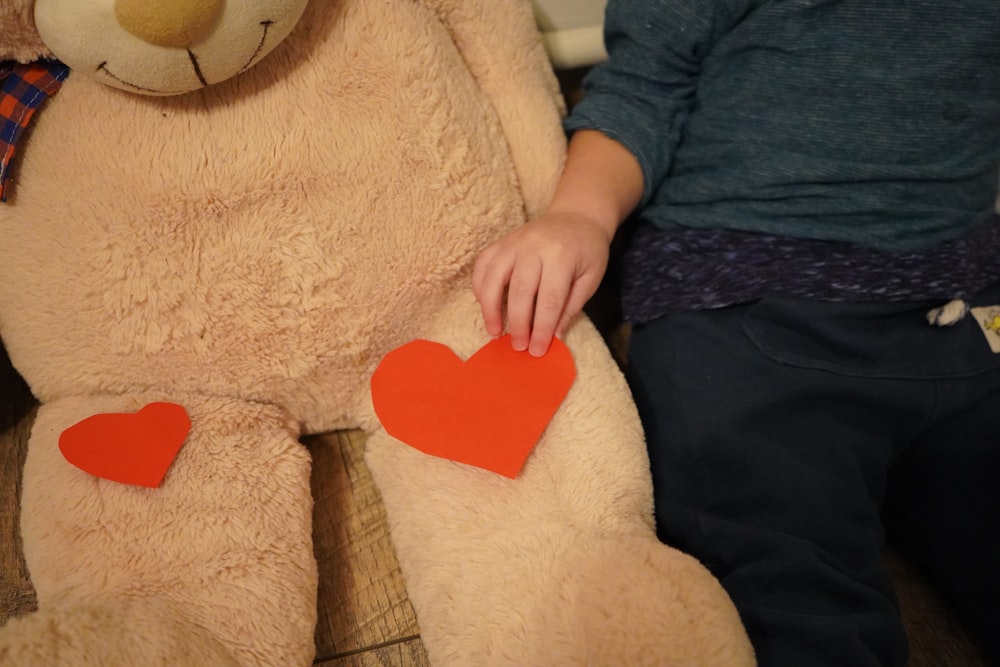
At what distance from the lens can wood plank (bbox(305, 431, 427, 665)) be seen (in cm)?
57

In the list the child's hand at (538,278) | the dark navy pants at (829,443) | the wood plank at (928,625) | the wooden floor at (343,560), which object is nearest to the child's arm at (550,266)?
the child's hand at (538,278)

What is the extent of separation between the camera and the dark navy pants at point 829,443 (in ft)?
1.75

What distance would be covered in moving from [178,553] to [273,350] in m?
0.15

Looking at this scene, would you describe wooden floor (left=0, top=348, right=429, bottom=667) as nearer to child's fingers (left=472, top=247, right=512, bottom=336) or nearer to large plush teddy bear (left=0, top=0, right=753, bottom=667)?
large plush teddy bear (left=0, top=0, right=753, bottom=667)

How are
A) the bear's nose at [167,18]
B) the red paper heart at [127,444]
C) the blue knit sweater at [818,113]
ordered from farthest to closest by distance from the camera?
the blue knit sweater at [818,113] < the red paper heart at [127,444] < the bear's nose at [167,18]

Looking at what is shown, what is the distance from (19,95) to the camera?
0.45 metres

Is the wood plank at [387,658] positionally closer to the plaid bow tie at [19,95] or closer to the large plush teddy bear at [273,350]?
the large plush teddy bear at [273,350]

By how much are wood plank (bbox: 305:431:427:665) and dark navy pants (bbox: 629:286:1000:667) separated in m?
0.24

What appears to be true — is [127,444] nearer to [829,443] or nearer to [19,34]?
[19,34]

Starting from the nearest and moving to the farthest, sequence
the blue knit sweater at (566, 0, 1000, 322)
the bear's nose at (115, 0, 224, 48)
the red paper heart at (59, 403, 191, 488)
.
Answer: the bear's nose at (115, 0, 224, 48)
the red paper heart at (59, 403, 191, 488)
the blue knit sweater at (566, 0, 1000, 322)

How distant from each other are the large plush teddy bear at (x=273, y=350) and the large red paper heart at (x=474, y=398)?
0.04 ft

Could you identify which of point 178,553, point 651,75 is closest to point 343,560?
point 178,553

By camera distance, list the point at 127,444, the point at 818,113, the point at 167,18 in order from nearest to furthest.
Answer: the point at 167,18 → the point at 127,444 → the point at 818,113

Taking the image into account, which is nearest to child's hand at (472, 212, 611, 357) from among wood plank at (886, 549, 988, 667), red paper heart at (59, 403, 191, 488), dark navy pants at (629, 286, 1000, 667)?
dark navy pants at (629, 286, 1000, 667)
